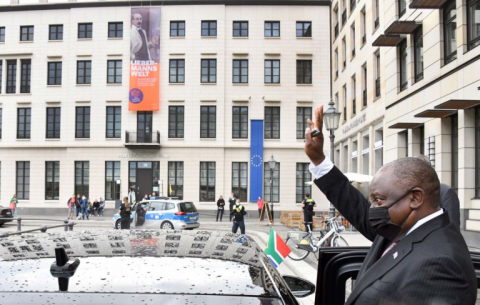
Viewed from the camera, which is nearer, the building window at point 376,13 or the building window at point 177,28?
the building window at point 376,13

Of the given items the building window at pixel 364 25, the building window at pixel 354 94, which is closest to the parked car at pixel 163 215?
the building window at pixel 354 94

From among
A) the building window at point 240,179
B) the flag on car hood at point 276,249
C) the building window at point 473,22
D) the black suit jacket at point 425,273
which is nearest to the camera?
the black suit jacket at point 425,273

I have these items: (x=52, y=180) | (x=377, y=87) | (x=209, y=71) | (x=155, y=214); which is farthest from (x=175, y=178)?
(x=377, y=87)

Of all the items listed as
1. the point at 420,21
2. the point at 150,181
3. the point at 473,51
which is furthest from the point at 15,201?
the point at 473,51

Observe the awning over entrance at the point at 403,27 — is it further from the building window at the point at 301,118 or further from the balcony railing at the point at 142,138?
the balcony railing at the point at 142,138

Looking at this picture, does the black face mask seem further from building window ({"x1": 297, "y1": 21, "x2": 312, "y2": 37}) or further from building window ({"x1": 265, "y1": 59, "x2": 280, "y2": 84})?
building window ({"x1": 297, "y1": 21, "x2": 312, "y2": 37})

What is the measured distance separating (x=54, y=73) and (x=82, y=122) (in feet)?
16.7

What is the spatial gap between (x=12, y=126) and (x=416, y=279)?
48.1 metres

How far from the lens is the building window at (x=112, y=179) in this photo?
143ft

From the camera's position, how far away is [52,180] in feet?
147

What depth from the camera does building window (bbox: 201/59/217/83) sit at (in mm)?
43938

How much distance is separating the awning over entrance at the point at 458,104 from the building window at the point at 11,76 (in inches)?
1531

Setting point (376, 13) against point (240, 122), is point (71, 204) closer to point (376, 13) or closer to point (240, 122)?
point (240, 122)

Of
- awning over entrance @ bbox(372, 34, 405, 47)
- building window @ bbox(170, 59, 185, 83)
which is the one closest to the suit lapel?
awning over entrance @ bbox(372, 34, 405, 47)
